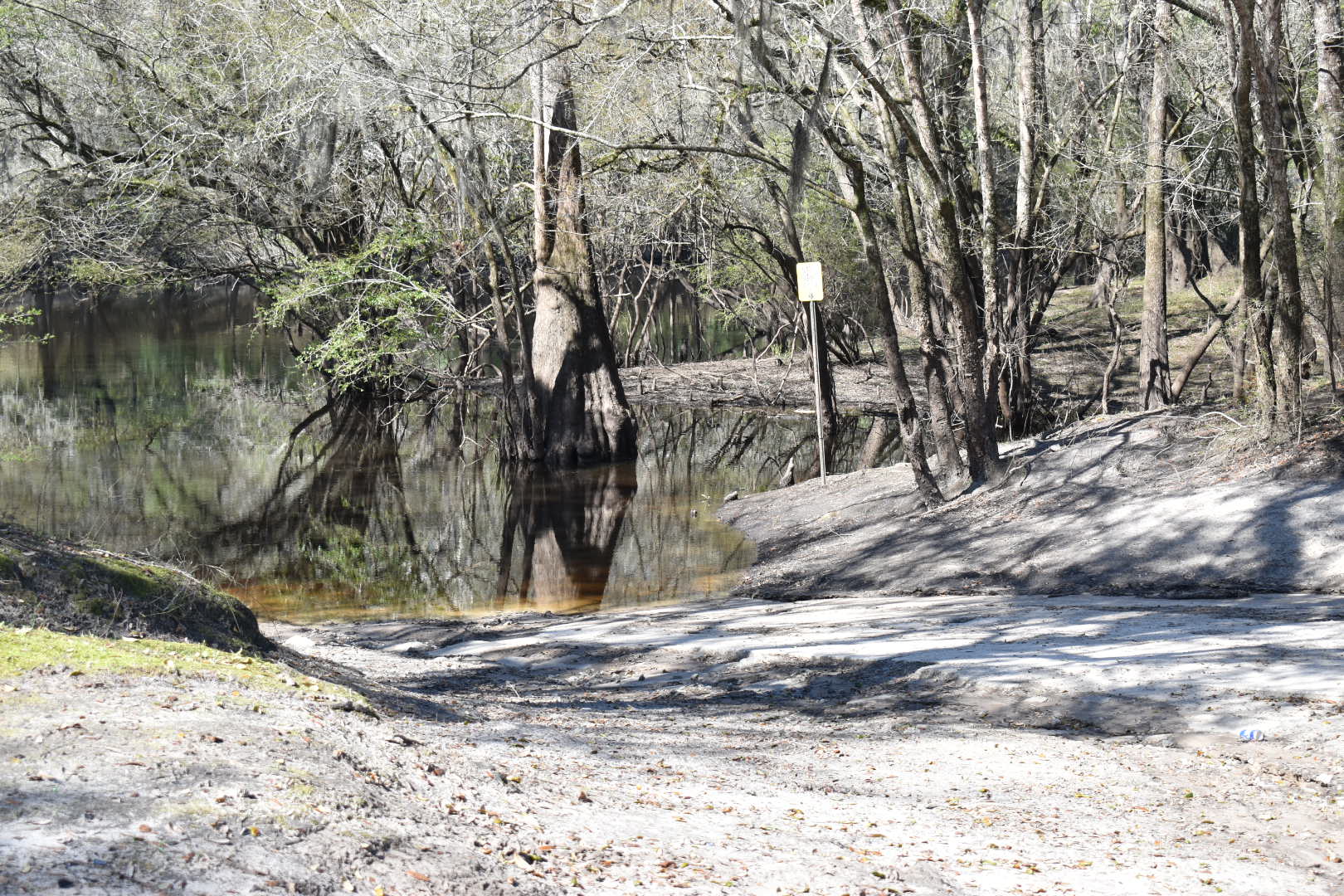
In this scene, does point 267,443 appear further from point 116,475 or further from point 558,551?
point 558,551

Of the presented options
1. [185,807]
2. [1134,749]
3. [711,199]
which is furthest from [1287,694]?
[711,199]

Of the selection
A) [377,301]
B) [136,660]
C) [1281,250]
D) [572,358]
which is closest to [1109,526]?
[1281,250]

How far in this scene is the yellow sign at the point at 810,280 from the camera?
1797 centimetres

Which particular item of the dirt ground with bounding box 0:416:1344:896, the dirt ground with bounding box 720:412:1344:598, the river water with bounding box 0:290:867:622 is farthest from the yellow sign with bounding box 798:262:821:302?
the dirt ground with bounding box 0:416:1344:896

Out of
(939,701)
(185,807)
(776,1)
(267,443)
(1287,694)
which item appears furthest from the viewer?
(267,443)

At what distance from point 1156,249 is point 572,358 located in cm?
1041

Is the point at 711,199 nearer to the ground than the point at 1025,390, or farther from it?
farther from it

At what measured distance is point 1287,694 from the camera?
23.1ft

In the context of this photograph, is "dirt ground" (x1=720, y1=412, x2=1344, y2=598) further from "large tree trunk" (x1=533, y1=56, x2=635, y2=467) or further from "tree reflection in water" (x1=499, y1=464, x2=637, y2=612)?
"large tree trunk" (x1=533, y1=56, x2=635, y2=467)

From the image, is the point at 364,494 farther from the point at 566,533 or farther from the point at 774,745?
the point at 774,745

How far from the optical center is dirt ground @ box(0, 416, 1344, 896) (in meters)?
3.96

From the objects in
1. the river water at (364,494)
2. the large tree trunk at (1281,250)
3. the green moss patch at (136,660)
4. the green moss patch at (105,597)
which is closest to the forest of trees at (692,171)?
the large tree trunk at (1281,250)

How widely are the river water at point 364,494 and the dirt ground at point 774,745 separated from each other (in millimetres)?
2961

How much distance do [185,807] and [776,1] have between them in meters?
10.8
